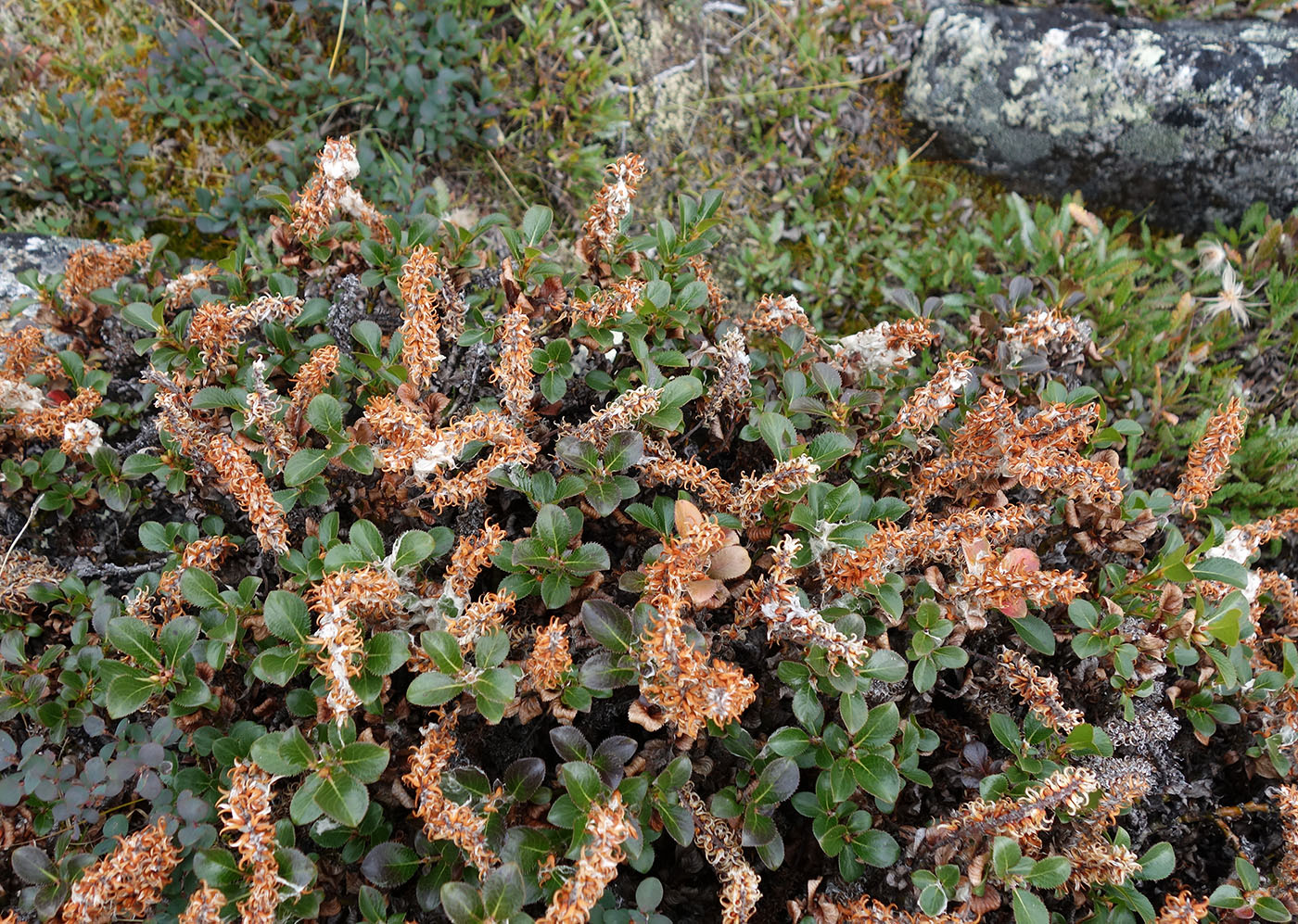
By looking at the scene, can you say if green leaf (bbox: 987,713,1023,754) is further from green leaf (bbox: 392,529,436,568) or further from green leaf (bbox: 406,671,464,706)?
green leaf (bbox: 392,529,436,568)

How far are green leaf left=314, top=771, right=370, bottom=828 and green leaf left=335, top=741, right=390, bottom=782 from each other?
0.06 ft

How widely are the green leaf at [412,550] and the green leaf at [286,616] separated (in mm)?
250

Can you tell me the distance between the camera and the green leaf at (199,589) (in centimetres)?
212

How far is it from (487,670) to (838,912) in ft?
3.43

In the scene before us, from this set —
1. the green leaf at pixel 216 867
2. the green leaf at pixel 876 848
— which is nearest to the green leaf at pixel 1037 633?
the green leaf at pixel 876 848

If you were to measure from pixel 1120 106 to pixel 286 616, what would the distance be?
14.9ft

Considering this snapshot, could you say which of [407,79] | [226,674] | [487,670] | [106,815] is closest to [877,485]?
[487,670]

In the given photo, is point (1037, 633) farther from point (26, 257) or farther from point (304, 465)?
point (26, 257)

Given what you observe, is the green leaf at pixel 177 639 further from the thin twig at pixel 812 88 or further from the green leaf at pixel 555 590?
the thin twig at pixel 812 88

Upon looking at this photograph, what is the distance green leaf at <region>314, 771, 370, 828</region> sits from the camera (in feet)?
5.90

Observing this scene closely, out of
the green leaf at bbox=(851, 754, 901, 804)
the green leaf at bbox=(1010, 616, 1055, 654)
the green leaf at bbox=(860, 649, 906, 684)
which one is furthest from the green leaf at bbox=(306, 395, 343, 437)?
the green leaf at bbox=(1010, 616, 1055, 654)

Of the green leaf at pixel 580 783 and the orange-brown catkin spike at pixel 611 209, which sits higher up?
the orange-brown catkin spike at pixel 611 209

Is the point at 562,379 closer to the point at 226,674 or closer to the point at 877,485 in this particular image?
the point at 877,485

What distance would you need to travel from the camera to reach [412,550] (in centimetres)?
200
